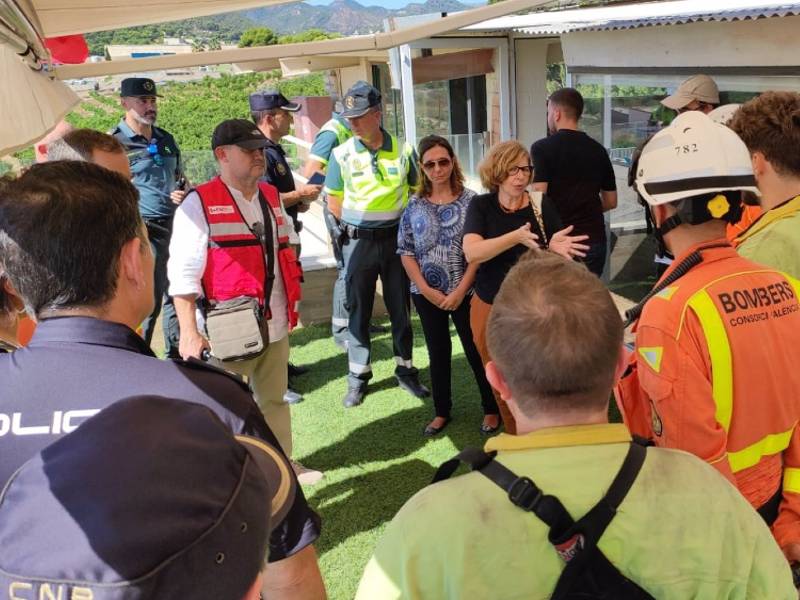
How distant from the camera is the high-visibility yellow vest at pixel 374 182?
14.0 feet

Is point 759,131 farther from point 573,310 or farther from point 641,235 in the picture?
point 641,235

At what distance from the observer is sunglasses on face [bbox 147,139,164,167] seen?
4.97 meters

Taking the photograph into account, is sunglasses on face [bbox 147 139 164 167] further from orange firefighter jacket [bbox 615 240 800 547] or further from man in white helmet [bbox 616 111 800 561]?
orange firefighter jacket [bbox 615 240 800 547]

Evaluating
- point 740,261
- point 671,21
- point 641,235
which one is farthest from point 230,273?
point 641,235

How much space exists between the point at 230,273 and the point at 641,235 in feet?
15.3

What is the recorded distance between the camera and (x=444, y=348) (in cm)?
404

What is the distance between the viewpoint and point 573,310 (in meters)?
1.09

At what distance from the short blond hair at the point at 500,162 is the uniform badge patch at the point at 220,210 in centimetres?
132

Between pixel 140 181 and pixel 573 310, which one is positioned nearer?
pixel 573 310

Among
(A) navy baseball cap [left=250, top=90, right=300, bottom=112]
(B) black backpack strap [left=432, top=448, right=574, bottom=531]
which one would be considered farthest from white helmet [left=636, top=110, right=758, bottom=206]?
(A) navy baseball cap [left=250, top=90, right=300, bottom=112]

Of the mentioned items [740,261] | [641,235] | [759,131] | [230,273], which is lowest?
[641,235]

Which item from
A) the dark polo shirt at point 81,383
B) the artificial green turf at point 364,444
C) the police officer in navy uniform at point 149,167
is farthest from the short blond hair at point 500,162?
the police officer in navy uniform at point 149,167

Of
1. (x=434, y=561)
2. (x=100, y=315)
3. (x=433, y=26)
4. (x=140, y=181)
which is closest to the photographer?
(x=434, y=561)

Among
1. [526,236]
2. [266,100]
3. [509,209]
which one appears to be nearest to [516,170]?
[509,209]
